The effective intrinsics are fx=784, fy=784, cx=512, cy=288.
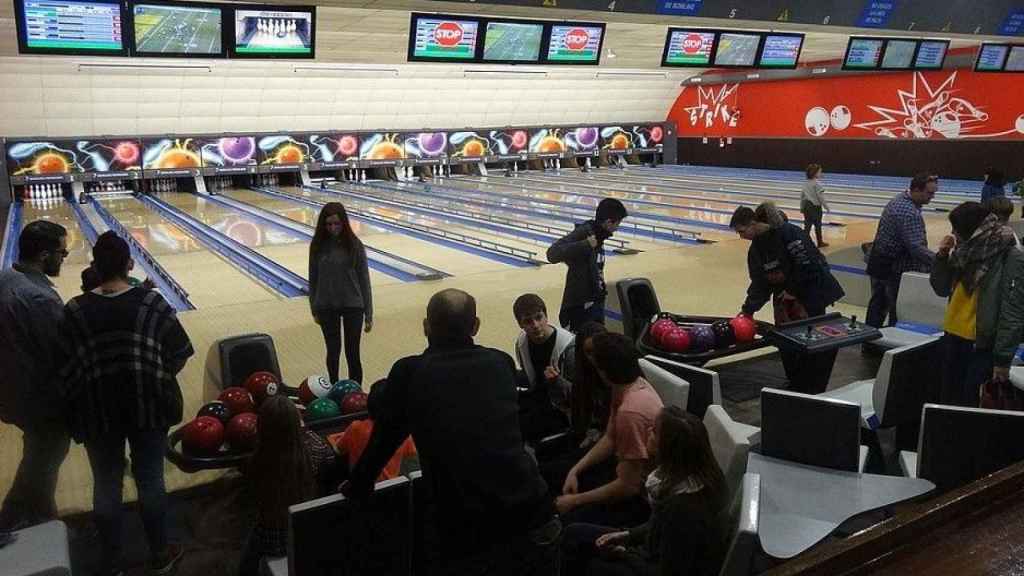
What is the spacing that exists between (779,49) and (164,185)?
1278 cm

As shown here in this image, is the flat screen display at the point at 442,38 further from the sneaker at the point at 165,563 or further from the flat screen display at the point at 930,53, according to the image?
the flat screen display at the point at 930,53

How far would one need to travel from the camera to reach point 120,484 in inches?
101

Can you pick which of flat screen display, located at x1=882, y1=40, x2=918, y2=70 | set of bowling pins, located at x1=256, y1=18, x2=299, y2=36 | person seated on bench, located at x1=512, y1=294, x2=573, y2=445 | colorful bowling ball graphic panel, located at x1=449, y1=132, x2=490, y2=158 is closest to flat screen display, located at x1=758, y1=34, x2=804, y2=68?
flat screen display, located at x1=882, y1=40, x2=918, y2=70

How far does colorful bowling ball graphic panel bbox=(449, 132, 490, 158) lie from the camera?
18984 millimetres

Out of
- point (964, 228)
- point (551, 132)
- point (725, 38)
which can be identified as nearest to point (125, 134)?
point (551, 132)

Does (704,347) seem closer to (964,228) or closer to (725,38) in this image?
(964,228)

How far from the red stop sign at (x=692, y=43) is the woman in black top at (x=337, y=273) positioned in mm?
4127

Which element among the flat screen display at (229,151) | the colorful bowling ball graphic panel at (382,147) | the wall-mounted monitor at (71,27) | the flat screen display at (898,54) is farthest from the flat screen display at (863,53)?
the flat screen display at (229,151)

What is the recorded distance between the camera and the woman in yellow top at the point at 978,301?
295cm

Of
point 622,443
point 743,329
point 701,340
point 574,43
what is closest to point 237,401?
point 622,443

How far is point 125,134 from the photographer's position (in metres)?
15.0

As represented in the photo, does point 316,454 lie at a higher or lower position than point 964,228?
lower

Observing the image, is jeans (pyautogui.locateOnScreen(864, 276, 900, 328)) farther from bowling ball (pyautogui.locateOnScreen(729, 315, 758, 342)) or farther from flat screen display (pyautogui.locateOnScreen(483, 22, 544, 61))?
flat screen display (pyautogui.locateOnScreen(483, 22, 544, 61))

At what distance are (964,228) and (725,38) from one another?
176 inches
